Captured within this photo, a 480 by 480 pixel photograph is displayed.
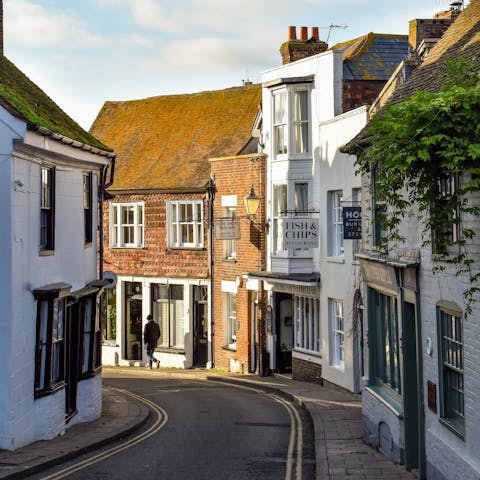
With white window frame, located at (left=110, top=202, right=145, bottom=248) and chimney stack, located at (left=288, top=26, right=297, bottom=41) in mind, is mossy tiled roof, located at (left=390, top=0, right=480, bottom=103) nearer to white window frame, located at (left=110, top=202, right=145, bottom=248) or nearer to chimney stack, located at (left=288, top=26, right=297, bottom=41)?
chimney stack, located at (left=288, top=26, right=297, bottom=41)

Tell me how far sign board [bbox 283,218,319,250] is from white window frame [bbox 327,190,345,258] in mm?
464

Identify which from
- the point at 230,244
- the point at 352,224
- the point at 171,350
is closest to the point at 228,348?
the point at 171,350

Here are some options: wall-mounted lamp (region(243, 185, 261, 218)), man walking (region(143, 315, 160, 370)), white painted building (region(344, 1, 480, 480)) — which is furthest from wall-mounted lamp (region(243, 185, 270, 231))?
white painted building (region(344, 1, 480, 480))

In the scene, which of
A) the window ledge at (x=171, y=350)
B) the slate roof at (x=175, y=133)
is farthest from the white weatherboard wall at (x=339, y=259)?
the window ledge at (x=171, y=350)

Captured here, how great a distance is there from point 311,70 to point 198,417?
11.6 meters

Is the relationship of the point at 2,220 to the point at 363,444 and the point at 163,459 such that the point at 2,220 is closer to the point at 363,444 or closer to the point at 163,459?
the point at 163,459

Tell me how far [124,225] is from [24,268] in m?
20.4

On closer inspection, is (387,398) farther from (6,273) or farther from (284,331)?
(284,331)

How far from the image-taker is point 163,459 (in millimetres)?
16953

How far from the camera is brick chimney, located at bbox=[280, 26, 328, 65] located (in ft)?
103

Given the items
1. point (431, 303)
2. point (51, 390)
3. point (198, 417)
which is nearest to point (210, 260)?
point (198, 417)

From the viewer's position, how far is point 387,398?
54.5 ft

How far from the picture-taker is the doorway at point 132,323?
37.1 m

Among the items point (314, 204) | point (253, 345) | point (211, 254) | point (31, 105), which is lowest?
point (253, 345)
